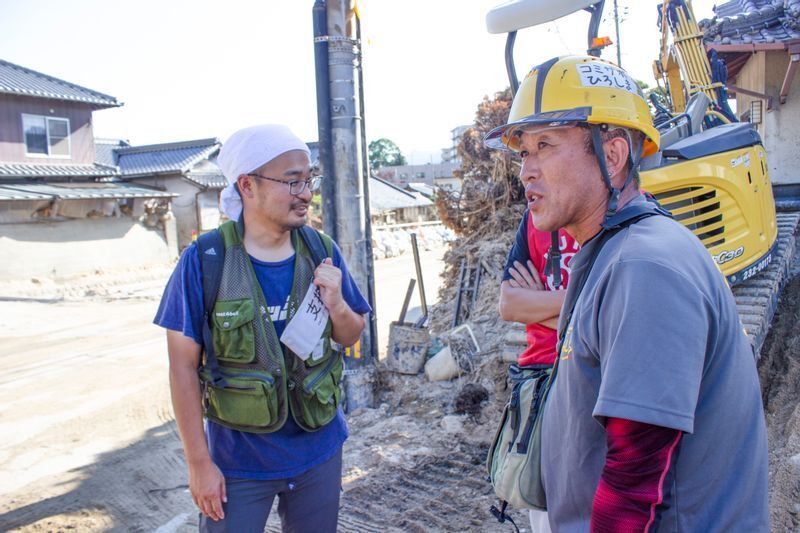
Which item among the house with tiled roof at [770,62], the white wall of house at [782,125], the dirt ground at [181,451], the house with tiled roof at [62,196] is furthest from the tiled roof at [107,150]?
the white wall of house at [782,125]

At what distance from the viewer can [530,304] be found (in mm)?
2588

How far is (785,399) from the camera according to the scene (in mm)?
4789

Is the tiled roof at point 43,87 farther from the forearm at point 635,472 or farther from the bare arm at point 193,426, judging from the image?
the forearm at point 635,472

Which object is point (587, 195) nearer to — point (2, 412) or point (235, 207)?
point (235, 207)

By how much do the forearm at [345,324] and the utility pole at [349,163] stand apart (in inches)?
128

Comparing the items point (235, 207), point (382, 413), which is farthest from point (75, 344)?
point (235, 207)

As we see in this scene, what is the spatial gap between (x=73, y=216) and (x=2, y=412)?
12953mm

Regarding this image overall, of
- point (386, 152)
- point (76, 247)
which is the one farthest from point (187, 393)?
point (386, 152)

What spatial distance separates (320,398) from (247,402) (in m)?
0.28

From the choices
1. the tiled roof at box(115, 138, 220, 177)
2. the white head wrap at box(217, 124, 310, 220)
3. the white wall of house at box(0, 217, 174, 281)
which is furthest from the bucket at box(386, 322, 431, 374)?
→ the tiled roof at box(115, 138, 220, 177)

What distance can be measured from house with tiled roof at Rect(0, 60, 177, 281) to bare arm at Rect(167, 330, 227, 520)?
16571 mm

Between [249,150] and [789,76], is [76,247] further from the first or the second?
[249,150]

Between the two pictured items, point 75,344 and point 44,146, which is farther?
point 44,146

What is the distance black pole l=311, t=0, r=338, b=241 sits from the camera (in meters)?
5.65
